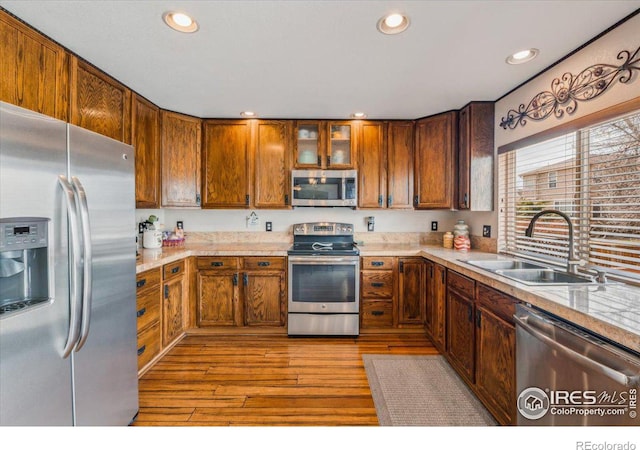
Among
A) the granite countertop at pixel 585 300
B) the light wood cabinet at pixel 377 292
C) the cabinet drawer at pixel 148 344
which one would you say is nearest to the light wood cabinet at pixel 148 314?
the cabinet drawer at pixel 148 344

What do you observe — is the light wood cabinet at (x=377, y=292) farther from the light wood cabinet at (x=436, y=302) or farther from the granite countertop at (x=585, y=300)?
the granite countertop at (x=585, y=300)

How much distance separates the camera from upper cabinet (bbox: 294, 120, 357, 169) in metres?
3.25

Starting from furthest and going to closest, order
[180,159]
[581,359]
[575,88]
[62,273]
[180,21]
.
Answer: [180,159]
[575,88]
[180,21]
[62,273]
[581,359]

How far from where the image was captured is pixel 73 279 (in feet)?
4.13

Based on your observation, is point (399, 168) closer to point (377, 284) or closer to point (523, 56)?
point (377, 284)

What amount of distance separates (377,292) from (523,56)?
2277 mm

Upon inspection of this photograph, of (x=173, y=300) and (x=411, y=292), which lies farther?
(x=411, y=292)

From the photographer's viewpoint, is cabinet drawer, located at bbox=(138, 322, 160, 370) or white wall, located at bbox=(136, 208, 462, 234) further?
white wall, located at bbox=(136, 208, 462, 234)

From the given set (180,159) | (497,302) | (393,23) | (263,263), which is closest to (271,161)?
(180,159)

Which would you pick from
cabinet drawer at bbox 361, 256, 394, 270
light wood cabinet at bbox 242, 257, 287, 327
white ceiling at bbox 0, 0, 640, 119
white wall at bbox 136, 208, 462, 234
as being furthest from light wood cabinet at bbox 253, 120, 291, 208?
cabinet drawer at bbox 361, 256, 394, 270

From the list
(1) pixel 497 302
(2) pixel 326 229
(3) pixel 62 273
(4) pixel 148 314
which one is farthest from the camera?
(2) pixel 326 229

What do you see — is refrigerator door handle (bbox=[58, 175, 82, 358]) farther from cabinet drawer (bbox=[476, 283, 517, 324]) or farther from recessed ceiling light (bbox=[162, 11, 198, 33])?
cabinet drawer (bbox=[476, 283, 517, 324])

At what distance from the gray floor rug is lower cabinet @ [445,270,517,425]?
0.09m

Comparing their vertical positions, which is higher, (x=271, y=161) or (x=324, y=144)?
(x=324, y=144)
